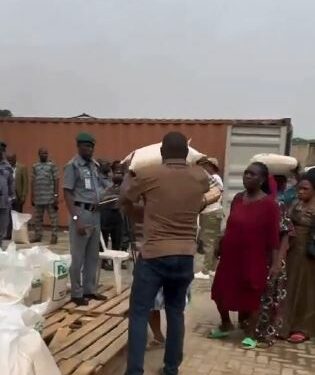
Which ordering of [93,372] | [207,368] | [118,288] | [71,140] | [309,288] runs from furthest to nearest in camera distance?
1. [71,140]
2. [118,288]
3. [309,288]
4. [207,368]
5. [93,372]

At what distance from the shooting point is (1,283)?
3.60 metres

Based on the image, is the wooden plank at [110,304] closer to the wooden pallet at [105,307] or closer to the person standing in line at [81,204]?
the wooden pallet at [105,307]

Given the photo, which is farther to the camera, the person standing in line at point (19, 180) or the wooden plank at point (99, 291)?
the person standing in line at point (19, 180)

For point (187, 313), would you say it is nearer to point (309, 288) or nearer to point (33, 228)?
point (309, 288)

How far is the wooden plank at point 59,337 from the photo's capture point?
146 inches

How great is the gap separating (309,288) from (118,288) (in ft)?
5.81

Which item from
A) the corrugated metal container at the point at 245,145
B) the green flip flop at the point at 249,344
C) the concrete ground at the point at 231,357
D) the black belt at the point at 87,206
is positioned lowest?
the concrete ground at the point at 231,357

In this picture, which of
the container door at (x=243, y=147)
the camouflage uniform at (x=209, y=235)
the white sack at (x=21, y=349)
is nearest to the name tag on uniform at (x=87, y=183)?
the white sack at (x=21, y=349)

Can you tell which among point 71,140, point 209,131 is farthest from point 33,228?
point 209,131

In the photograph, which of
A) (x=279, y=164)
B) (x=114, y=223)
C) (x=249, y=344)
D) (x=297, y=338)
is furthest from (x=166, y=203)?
(x=114, y=223)

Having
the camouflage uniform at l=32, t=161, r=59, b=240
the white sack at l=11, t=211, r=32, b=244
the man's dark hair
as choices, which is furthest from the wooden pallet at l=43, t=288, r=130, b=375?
the camouflage uniform at l=32, t=161, r=59, b=240

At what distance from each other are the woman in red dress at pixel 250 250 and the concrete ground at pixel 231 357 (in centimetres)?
21

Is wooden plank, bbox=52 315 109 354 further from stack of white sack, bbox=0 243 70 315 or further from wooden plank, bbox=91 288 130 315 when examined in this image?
stack of white sack, bbox=0 243 70 315

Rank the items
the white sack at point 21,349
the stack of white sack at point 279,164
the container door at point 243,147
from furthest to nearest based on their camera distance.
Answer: the container door at point 243,147, the stack of white sack at point 279,164, the white sack at point 21,349
